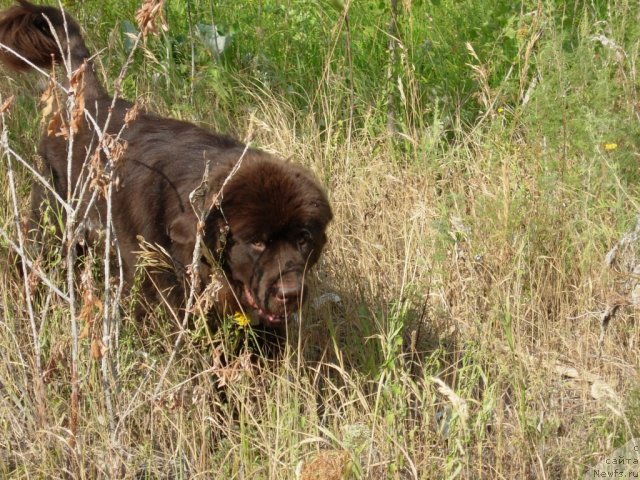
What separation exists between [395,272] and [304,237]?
0.91m

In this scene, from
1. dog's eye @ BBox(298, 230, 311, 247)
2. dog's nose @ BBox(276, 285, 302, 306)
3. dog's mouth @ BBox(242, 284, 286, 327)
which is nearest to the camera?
dog's nose @ BBox(276, 285, 302, 306)

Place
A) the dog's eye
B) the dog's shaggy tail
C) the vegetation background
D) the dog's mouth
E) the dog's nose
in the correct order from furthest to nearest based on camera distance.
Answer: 1. the dog's shaggy tail
2. the dog's eye
3. the dog's mouth
4. the dog's nose
5. the vegetation background

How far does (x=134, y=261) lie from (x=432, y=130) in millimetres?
2127

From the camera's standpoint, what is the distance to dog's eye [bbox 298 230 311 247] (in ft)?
14.8

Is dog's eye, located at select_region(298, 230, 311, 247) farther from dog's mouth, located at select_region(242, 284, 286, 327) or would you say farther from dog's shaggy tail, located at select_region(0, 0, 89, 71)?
dog's shaggy tail, located at select_region(0, 0, 89, 71)

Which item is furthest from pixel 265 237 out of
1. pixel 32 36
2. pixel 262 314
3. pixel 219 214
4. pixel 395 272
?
pixel 32 36

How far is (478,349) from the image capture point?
430 centimetres

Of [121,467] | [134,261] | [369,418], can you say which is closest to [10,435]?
[121,467]

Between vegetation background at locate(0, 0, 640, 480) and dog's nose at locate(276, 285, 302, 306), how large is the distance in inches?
9.4

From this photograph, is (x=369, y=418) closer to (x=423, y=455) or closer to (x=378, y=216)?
(x=423, y=455)

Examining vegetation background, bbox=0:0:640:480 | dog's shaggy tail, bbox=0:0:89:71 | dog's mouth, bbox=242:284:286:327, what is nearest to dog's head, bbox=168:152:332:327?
dog's mouth, bbox=242:284:286:327

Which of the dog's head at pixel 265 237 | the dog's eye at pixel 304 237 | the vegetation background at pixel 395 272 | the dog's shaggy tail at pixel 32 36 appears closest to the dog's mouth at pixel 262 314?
the dog's head at pixel 265 237

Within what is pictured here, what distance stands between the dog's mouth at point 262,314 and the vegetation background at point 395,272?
13 cm

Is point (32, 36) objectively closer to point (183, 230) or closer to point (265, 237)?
point (183, 230)
